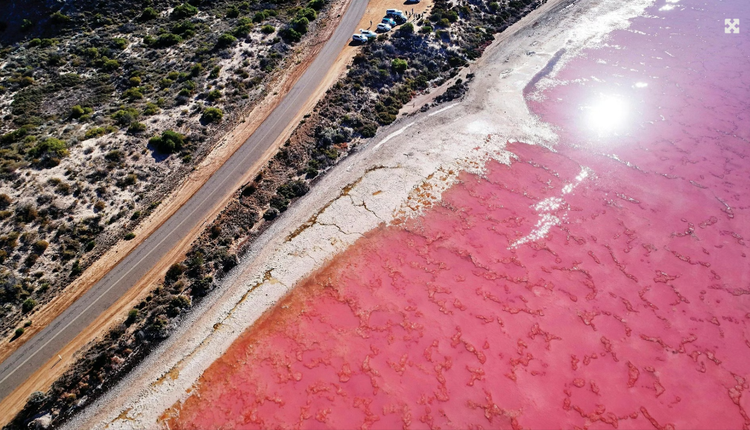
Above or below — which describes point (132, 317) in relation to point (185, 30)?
below

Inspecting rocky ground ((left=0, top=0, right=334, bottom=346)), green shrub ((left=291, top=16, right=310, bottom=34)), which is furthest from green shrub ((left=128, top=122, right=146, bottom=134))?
green shrub ((left=291, top=16, right=310, bottom=34))

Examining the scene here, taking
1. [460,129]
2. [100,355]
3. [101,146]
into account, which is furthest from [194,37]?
[100,355]

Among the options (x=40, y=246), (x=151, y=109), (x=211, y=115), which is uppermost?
(x=151, y=109)

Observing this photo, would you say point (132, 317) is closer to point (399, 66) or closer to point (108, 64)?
point (108, 64)

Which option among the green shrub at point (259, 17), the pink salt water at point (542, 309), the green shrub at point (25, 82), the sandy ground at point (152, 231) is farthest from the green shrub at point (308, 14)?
the pink salt water at point (542, 309)

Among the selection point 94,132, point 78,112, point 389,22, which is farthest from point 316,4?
point 94,132

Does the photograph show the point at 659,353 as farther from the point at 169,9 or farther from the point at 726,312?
the point at 169,9

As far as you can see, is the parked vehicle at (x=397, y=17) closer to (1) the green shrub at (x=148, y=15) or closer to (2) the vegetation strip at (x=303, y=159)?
(2) the vegetation strip at (x=303, y=159)
